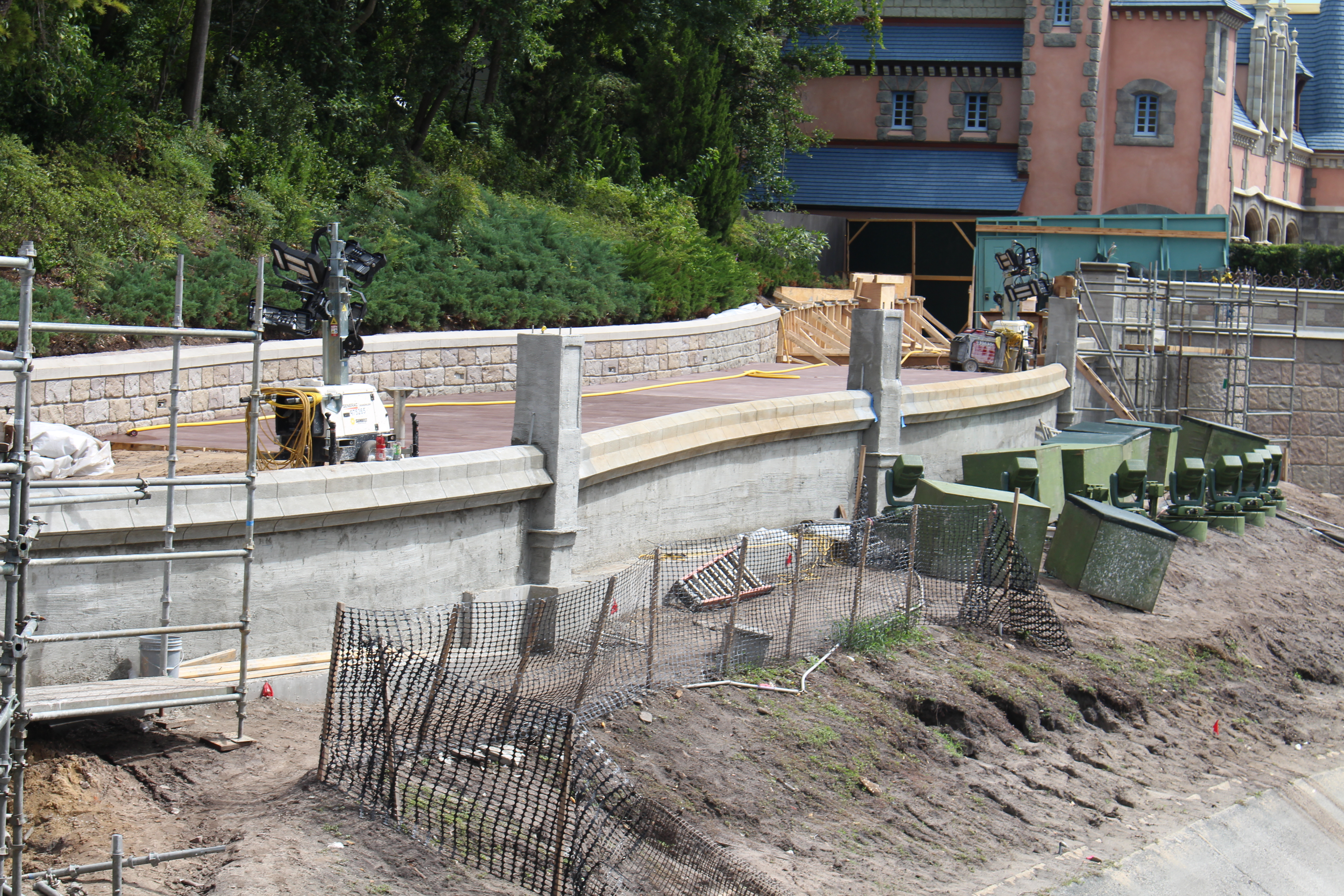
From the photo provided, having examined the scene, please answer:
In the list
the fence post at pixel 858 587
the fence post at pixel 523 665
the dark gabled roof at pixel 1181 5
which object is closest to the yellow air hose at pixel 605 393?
the fence post at pixel 523 665

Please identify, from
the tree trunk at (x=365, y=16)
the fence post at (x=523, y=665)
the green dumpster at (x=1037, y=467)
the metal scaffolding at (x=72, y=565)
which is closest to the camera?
the metal scaffolding at (x=72, y=565)

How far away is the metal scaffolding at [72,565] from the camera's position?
6.18 metres

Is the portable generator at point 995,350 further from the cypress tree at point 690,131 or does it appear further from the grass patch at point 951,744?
the grass patch at point 951,744

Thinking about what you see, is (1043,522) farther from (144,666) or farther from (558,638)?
(144,666)

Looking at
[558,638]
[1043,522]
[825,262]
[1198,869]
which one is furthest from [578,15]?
[1198,869]

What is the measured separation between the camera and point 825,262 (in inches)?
1577

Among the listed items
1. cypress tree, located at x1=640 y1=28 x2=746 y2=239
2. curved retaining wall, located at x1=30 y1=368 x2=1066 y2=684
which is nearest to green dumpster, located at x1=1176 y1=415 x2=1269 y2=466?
curved retaining wall, located at x1=30 y1=368 x2=1066 y2=684

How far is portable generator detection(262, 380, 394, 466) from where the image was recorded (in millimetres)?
10961

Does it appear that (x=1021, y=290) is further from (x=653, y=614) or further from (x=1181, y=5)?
(x=653, y=614)

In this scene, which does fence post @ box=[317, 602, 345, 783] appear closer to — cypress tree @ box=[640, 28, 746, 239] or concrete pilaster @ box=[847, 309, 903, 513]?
concrete pilaster @ box=[847, 309, 903, 513]

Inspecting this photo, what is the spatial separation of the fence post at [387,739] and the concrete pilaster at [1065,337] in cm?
1733

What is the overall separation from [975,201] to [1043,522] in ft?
82.5

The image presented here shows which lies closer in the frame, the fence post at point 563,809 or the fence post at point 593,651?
the fence post at point 563,809

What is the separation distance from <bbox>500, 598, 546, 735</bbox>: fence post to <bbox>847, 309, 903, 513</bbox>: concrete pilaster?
6988 mm
